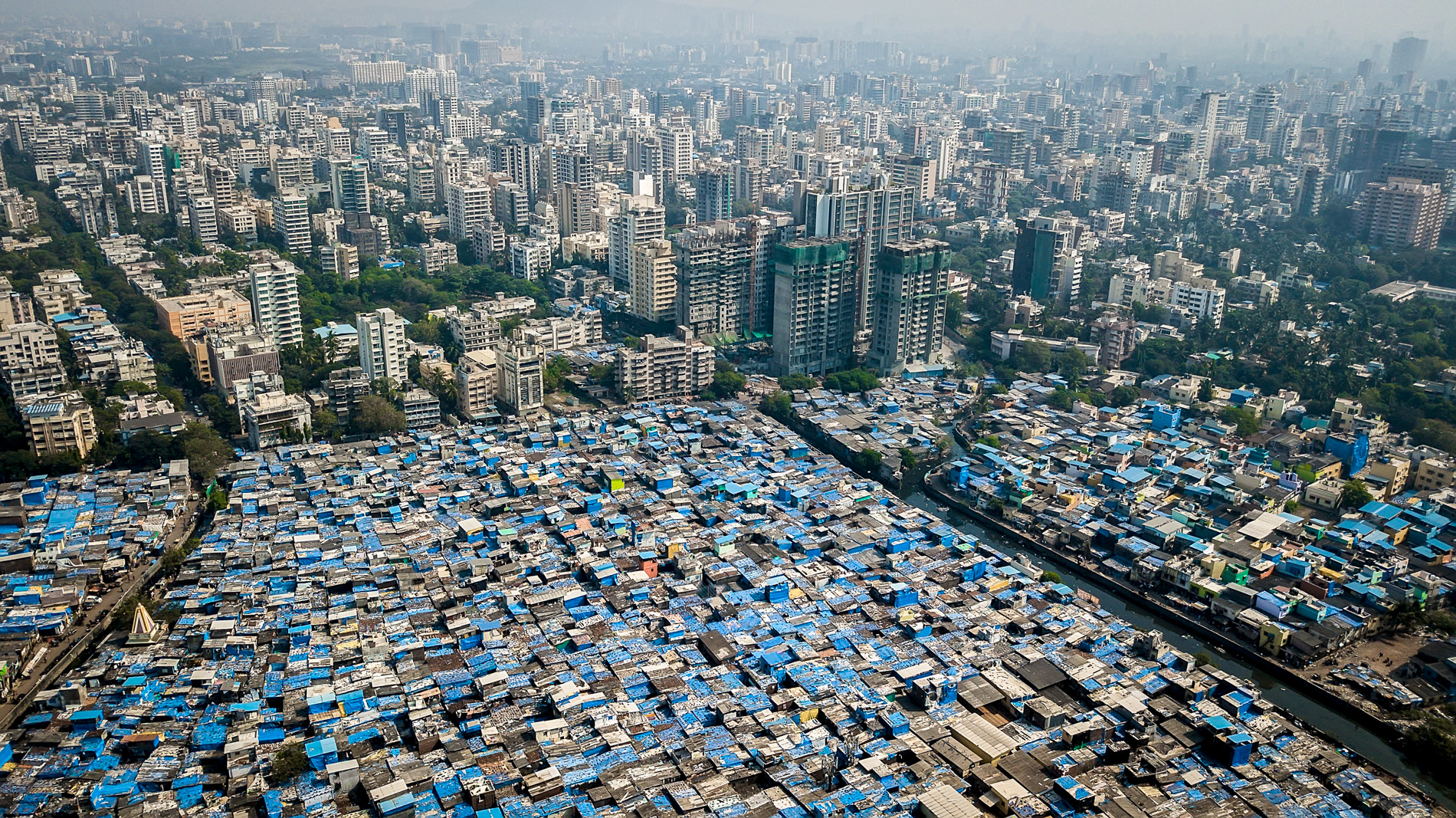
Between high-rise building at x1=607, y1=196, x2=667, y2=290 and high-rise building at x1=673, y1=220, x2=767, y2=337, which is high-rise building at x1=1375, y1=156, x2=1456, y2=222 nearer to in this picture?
high-rise building at x1=673, y1=220, x2=767, y2=337

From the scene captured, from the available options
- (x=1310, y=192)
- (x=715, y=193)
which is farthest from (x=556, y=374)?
(x=1310, y=192)

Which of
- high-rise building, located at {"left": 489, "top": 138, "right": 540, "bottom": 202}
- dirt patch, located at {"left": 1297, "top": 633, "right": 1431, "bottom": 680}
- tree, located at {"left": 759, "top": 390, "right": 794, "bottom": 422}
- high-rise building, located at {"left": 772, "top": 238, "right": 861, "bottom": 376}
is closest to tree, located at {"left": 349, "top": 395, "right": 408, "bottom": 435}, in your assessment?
tree, located at {"left": 759, "top": 390, "right": 794, "bottom": 422}

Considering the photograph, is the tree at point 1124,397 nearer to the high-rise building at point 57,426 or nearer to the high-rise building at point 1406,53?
the high-rise building at point 57,426

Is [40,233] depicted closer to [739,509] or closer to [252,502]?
[252,502]

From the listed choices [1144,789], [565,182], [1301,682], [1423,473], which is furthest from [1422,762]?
[565,182]

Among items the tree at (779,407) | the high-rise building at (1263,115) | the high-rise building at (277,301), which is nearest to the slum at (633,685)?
the tree at (779,407)

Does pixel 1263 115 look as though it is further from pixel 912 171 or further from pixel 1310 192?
pixel 912 171

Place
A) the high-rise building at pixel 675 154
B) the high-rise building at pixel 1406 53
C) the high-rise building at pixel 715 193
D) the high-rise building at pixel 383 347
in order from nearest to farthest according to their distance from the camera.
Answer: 1. the high-rise building at pixel 383 347
2. the high-rise building at pixel 715 193
3. the high-rise building at pixel 675 154
4. the high-rise building at pixel 1406 53
